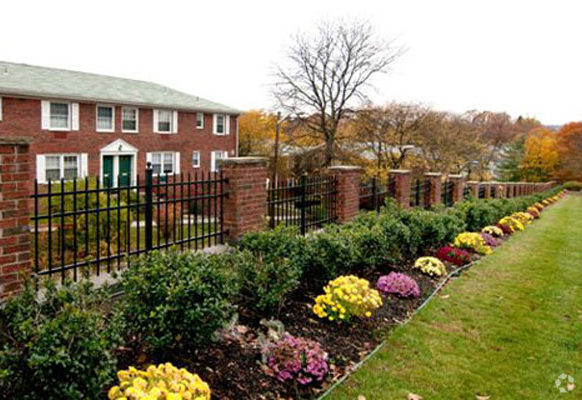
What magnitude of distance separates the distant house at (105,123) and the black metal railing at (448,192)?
39.1ft

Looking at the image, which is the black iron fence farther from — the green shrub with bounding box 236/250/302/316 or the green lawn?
the green lawn

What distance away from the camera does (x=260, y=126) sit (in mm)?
47375

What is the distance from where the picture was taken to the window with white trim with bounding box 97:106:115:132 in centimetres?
2347

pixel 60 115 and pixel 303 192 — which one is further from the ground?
pixel 60 115

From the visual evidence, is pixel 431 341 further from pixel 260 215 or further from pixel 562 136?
pixel 562 136

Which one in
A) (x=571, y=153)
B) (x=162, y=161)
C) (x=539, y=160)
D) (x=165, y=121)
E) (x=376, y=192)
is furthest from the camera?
(x=539, y=160)

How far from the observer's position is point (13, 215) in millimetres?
3861

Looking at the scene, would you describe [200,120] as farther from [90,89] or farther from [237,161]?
[237,161]

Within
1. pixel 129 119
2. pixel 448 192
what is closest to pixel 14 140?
pixel 448 192

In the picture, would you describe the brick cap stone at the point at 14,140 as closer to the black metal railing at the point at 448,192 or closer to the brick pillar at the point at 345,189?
the brick pillar at the point at 345,189

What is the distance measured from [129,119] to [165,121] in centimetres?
250

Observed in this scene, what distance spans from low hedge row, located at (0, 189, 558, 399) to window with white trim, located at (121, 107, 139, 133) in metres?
21.0

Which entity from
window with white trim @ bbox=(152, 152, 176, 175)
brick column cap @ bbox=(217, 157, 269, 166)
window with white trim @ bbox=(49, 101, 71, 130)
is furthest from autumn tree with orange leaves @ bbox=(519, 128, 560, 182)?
brick column cap @ bbox=(217, 157, 269, 166)

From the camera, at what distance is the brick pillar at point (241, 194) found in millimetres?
6426
